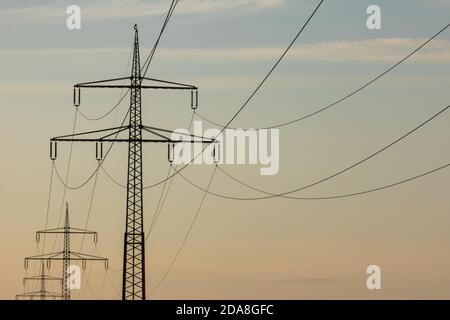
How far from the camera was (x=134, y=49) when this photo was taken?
63812 mm

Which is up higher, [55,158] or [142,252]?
[55,158]
